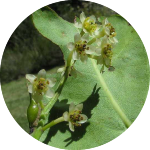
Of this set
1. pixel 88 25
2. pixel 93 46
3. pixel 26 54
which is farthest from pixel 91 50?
pixel 26 54

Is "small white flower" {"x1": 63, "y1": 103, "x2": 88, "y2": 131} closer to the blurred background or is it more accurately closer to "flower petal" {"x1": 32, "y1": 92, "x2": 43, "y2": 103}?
"flower petal" {"x1": 32, "y1": 92, "x2": 43, "y2": 103}

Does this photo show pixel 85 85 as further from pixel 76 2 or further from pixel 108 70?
pixel 76 2

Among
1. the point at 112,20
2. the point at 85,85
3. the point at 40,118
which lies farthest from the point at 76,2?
the point at 40,118

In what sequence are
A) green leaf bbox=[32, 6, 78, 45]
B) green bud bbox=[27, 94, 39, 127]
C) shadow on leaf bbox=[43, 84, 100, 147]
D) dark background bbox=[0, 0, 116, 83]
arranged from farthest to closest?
dark background bbox=[0, 0, 116, 83], green leaf bbox=[32, 6, 78, 45], shadow on leaf bbox=[43, 84, 100, 147], green bud bbox=[27, 94, 39, 127]

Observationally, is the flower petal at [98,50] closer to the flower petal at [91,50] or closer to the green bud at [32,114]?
the flower petal at [91,50]

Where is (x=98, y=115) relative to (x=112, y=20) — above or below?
below

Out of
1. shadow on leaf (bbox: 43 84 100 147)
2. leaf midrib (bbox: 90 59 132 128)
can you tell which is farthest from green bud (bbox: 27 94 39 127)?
leaf midrib (bbox: 90 59 132 128)
